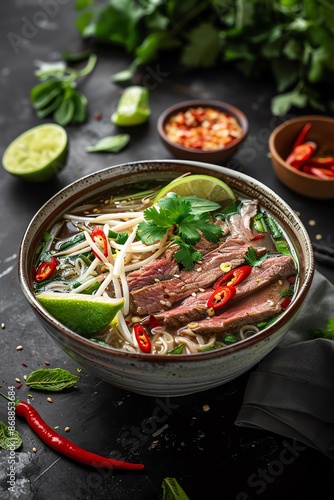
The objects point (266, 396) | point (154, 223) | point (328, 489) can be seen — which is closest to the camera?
point (328, 489)

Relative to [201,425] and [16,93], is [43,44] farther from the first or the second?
[201,425]

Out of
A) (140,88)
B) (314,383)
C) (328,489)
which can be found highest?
(140,88)

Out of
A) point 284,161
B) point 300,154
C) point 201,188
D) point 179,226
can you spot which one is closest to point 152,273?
point 179,226

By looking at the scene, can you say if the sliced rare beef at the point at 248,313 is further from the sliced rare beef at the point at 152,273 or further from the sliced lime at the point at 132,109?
the sliced lime at the point at 132,109

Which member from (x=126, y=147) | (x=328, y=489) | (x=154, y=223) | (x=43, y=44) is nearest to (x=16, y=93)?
(x=43, y=44)

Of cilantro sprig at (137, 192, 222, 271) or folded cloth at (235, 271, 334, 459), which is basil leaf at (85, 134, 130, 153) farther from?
folded cloth at (235, 271, 334, 459)

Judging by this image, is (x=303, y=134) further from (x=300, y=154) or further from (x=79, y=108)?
(x=79, y=108)

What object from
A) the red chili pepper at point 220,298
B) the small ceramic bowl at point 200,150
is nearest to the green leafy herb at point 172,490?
the red chili pepper at point 220,298

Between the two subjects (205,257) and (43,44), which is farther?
(43,44)

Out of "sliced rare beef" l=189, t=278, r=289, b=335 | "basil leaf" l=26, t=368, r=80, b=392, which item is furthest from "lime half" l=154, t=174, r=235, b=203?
"basil leaf" l=26, t=368, r=80, b=392
